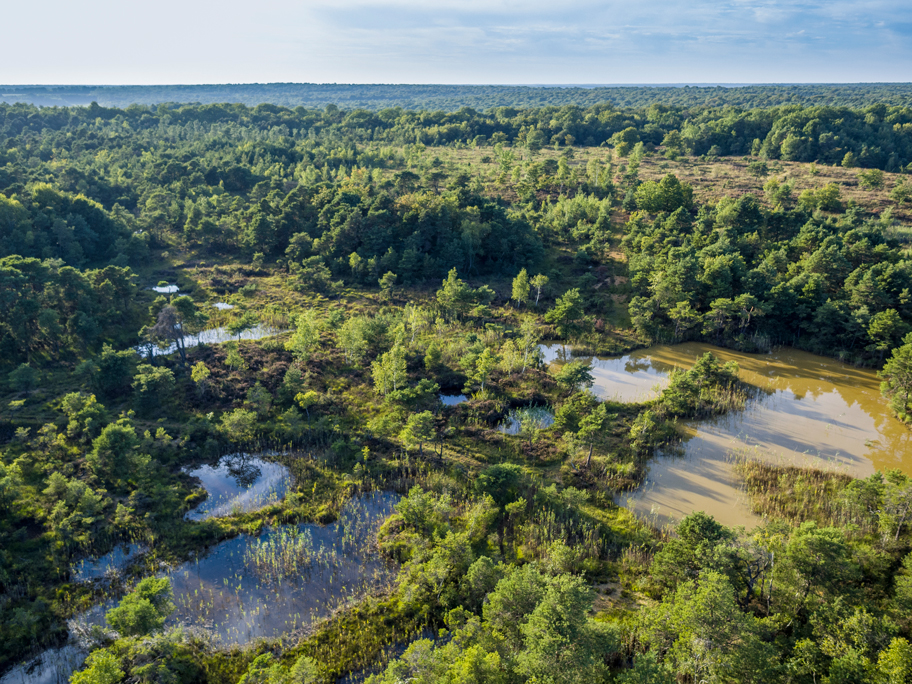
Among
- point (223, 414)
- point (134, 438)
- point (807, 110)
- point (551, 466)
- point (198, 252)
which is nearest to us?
point (134, 438)

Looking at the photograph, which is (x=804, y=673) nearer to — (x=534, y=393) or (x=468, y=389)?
(x=534, y=393)

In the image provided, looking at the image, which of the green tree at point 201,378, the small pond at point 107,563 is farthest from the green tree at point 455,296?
the small pond at point 107,563

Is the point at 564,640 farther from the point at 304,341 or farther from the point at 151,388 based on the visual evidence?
the point at 151,388

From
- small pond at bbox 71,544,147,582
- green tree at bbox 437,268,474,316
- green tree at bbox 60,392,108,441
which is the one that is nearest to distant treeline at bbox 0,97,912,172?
green tree at bbox 437,268,474,316

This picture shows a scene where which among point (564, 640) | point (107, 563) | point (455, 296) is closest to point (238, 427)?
point (107, 563)

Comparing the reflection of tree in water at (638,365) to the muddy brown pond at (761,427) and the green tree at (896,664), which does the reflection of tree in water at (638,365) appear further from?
the green tree at (896,664)

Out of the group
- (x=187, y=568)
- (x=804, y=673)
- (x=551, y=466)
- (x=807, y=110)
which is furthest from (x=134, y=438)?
(x=807, y=110)

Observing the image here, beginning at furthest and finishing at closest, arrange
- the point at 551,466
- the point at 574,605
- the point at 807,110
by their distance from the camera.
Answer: the point at 807,110
the point at 551,466
the point at 574,605
